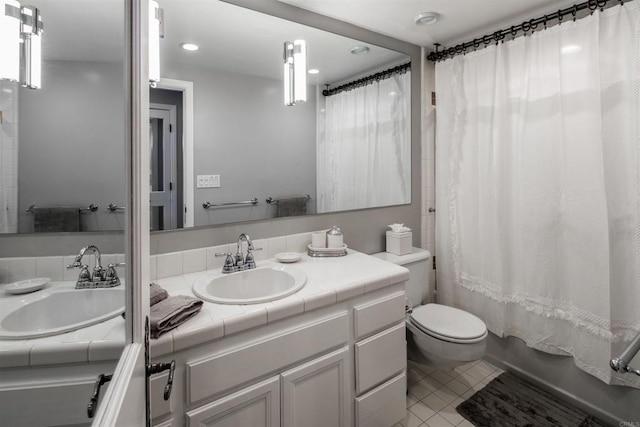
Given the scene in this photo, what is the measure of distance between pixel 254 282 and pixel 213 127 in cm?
79

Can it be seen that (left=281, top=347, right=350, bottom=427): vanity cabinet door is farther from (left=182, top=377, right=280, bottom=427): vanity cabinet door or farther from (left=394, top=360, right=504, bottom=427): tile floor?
(left=394, top=360, right=504, bottom=427): tile floor

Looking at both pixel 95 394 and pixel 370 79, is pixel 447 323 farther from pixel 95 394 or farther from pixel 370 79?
pixel 95 394

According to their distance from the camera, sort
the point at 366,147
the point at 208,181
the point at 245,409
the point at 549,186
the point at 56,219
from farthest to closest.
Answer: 1. the point at 366,147
2. the point at 549,186
3. the point at 208,181
4. the point at 245,409
5. the point at 56,219

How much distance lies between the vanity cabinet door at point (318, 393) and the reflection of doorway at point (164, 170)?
0.86 metres

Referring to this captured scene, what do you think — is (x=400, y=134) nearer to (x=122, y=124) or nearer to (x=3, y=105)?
(x=122, y=124)

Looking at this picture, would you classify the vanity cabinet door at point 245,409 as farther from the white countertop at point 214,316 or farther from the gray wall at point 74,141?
the gray wall at point 74,141

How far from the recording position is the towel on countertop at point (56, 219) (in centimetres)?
67

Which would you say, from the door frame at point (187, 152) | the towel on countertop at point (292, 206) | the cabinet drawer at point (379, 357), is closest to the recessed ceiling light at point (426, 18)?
the towel on countertop at point (292, 206)

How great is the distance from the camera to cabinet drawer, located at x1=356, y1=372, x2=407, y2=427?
1417 mm

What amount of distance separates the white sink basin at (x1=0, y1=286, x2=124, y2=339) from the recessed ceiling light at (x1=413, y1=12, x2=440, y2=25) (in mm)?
2096

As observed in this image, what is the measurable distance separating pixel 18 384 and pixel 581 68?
2.32 metres

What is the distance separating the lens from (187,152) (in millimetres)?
1497

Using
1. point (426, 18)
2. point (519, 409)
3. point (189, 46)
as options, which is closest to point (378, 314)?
point (519, 409)

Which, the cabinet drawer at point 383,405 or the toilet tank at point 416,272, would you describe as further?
the toilet tank at point 416,272
